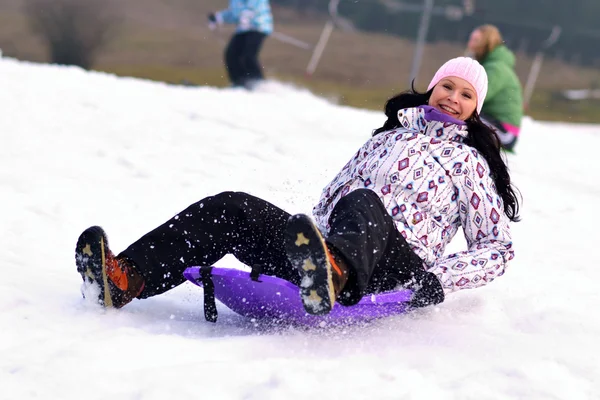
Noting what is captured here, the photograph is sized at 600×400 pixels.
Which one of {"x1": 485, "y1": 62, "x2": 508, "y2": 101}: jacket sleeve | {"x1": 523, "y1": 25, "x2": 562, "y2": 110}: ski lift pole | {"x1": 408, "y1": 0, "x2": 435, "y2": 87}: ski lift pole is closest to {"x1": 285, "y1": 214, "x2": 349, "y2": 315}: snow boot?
{"x1": 485, "y1": 62, "x2": 508, "y2": 101}: jacket sleeve

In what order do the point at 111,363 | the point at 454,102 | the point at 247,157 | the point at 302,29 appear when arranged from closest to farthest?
the point at 111,363 → the point at 454,102 → the point at 247,157 → the point at 302,29

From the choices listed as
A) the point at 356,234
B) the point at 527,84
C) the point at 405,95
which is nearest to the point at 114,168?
the point at 405,95

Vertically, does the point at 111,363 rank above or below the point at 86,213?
above

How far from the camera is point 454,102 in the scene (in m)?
2.51

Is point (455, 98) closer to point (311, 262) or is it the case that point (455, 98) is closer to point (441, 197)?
point (441, 197)

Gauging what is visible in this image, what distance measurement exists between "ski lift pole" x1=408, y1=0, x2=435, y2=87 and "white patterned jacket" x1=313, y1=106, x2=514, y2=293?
557 centimetres

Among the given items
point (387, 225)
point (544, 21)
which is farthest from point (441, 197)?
point (544, 21)

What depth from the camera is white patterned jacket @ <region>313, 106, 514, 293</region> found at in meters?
2.24

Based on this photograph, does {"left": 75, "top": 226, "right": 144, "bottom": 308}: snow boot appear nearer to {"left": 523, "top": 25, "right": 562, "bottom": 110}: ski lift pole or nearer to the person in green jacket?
the person in green jacket

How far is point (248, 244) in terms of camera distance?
2273mm

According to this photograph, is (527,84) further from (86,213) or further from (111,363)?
(111,363)

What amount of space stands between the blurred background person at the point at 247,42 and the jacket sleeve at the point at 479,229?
4.79 metres

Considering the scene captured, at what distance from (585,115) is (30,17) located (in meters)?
5.94

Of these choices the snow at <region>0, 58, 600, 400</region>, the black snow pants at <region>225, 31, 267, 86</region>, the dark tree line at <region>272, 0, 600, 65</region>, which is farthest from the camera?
the dark tree line at <region>272, 0, 600, 65</region>
